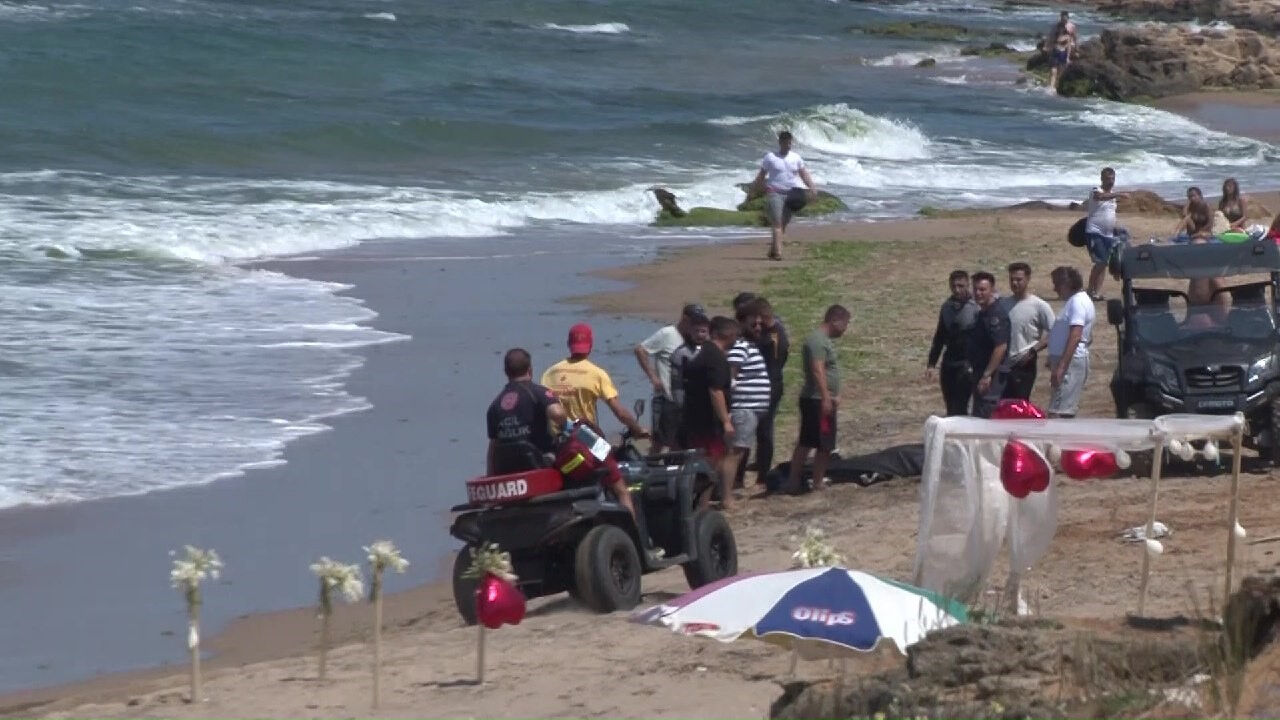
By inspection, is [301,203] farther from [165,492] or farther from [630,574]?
[630,574]

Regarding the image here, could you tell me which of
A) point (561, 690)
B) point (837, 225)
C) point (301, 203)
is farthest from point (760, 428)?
point (301, 203)

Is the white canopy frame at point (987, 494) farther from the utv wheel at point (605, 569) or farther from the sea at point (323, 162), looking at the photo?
the sea at point (323, 162)

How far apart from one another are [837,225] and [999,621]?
63.7 feet

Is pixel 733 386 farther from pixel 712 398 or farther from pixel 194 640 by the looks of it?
pixel 194 640

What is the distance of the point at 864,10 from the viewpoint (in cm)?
8162

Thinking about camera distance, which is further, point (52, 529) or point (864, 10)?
point (864, 10)

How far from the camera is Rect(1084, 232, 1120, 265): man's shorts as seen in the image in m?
18.6

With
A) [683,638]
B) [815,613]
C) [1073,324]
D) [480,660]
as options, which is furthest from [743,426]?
[815,613]

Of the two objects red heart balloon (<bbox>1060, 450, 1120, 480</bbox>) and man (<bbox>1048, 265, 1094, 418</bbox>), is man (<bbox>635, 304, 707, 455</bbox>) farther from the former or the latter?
red heart balloon (<bbox>1060, 450, 1120, 480</bbox>)

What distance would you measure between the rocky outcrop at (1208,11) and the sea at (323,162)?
13.9 m

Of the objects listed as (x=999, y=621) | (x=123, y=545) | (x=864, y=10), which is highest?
(x=864, y=10)

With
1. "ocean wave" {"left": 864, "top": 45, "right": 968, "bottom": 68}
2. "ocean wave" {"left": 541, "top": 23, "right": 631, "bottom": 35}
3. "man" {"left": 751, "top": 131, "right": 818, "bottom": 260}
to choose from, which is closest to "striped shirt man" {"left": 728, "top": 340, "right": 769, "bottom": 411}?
"man" {"left": 751, "top": 131, "right": 818, "bottom": 260}

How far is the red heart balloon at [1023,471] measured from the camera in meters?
7.86

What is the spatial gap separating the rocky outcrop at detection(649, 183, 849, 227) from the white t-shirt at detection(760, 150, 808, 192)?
3.06 metres
